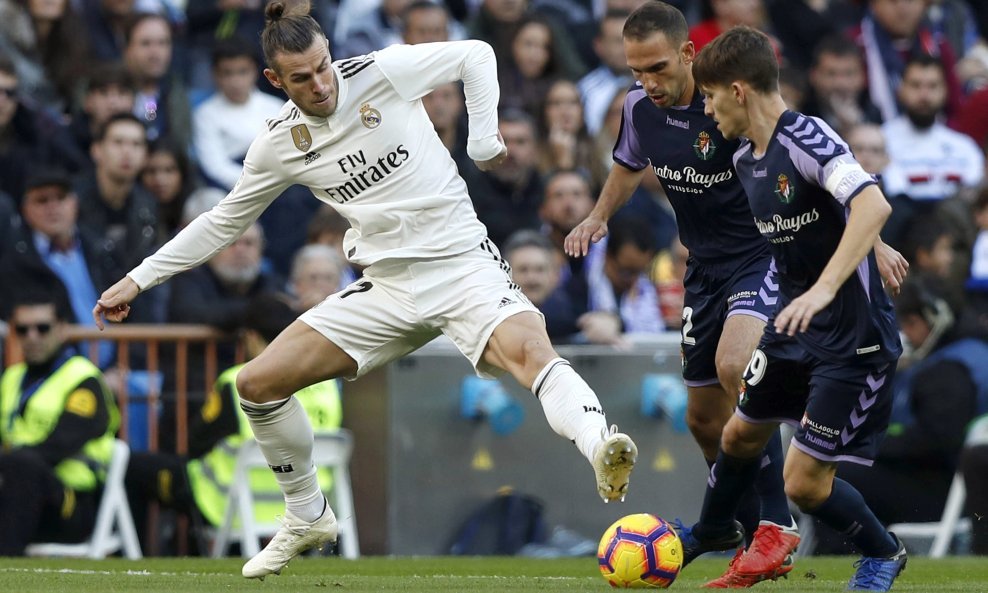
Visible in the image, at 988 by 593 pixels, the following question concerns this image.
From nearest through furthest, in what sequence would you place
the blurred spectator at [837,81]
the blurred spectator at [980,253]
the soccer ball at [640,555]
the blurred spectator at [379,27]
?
the soccer ball at [640,555], the blurred spectator at [980,253], the blurred spectator at [379,27], the blurred spectator at [837,81]

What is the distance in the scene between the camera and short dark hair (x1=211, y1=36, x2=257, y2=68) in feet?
43.0

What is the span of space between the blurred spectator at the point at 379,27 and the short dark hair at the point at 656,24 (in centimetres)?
686

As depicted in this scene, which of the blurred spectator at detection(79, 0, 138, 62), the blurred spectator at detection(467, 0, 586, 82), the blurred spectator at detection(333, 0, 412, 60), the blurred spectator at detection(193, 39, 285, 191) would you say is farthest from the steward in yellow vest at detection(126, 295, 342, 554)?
the blurred spectator at detection(467, 0, 586, 82)

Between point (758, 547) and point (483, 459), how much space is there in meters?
4.23

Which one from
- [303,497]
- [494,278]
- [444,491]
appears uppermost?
[494,278]

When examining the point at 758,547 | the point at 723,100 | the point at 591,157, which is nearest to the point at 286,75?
the point at 723,100

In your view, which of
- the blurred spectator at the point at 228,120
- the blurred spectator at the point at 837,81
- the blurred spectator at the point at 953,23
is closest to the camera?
the blurred spectator at the point at 228,120

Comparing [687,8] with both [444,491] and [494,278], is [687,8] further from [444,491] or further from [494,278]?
[494,278]

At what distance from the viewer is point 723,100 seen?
6902 millimetres

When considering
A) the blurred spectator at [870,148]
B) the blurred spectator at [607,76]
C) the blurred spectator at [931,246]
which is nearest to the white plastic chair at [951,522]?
the blurred spectator at [931,246]

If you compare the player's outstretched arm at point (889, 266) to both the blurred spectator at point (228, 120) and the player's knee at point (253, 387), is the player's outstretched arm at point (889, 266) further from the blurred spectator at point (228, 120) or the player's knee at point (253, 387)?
the blurred spectator at point (228, 120)

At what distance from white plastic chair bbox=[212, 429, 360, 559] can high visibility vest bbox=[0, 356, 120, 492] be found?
0.79 metres

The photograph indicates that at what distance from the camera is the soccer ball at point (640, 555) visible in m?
7.11

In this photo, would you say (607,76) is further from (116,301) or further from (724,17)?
(116,301)
